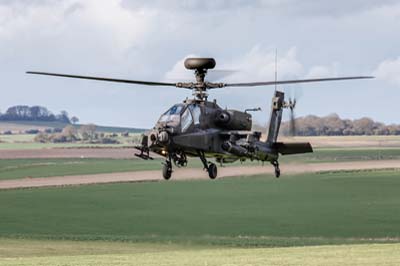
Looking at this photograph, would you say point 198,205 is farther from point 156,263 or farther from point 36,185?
point 156,263

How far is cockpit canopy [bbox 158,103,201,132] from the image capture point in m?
29.5

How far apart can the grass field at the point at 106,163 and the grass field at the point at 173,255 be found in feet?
152

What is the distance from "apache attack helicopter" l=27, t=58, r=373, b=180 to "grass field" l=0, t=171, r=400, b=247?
120 feet

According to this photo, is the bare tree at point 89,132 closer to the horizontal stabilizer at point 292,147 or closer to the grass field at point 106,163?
the grass field at point 106,163

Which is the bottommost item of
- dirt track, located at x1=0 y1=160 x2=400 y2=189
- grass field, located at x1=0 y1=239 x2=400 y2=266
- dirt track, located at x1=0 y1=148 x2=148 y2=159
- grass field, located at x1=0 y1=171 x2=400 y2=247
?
grass field, located at x1=0 y1=239 x2=400 y2=266

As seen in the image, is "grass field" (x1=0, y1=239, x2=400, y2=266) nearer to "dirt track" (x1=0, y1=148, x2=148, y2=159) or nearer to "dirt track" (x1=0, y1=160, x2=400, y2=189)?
"dirt track" (x1=0, y1=160, x2=400, y2=189)

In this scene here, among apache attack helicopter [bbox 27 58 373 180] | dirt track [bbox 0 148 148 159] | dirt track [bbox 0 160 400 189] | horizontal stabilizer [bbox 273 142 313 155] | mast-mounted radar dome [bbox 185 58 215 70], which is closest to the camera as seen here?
mast-mounted radar dome [bbox 185 58 215 70]

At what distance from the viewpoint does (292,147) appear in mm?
32375

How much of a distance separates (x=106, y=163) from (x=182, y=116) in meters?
108

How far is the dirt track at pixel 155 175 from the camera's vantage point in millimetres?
109125

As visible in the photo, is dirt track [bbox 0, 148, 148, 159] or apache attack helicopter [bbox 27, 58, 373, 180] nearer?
apache attack helicopter [bbox 27, 58, 373, 180]

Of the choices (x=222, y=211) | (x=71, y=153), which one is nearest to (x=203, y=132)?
(x=222, y=211)

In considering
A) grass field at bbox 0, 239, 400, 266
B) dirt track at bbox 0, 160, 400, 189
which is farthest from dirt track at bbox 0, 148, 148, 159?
grass field at bbox 0, 239, 400, 266

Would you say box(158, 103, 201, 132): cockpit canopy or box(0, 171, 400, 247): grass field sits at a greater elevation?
box(158, 103, 201, 132): cockpit canopy
